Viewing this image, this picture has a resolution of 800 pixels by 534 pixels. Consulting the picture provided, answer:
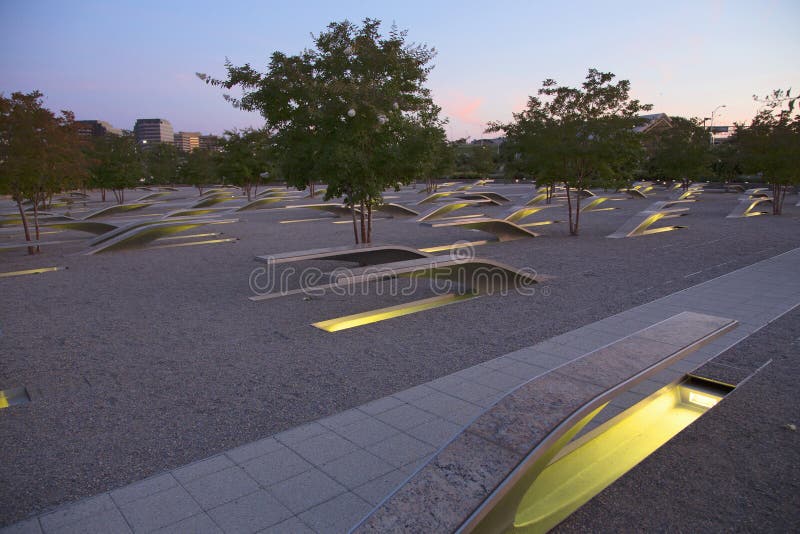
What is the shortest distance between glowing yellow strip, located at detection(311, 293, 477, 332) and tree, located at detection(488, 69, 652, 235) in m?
9.05

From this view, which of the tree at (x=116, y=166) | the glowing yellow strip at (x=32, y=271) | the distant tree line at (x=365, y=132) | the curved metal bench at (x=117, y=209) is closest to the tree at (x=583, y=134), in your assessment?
the distant tree line at (x=365, y=132)

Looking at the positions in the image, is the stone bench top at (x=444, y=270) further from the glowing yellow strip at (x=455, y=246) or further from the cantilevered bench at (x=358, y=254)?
the glowing yellow strip at (x=455, y=246)

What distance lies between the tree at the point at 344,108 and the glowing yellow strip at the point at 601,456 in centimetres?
818

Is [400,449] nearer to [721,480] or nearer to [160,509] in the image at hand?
[160,509]

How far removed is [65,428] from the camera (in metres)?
4.35

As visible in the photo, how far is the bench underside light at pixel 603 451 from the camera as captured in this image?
3.04 metres

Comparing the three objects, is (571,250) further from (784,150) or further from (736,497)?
(784,150)

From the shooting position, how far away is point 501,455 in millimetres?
2674

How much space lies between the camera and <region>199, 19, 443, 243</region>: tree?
1115 centimetres

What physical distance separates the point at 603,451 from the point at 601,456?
83 mm

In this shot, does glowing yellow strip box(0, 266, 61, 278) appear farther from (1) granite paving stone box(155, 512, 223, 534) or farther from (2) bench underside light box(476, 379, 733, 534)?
(2) bench underside light box(476, 379, 733, 534)

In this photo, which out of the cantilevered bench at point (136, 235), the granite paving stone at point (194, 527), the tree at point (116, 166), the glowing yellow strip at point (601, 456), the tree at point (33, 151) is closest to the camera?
the granite paving stone at point (194, 527)

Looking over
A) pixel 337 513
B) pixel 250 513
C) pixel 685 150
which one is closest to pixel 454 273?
pixel 337 513

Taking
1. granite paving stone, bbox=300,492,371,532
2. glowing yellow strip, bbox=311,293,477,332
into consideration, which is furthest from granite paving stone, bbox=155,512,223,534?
glowing yellow strip, bbox=311,293,477,332
